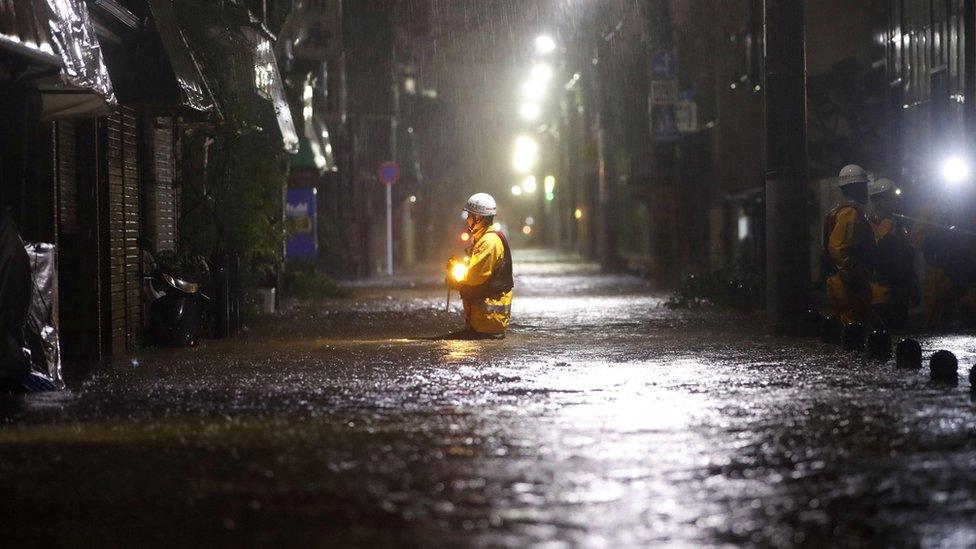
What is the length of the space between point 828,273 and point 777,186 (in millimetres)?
1334

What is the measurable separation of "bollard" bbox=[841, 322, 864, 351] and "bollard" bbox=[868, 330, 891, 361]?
89 cm

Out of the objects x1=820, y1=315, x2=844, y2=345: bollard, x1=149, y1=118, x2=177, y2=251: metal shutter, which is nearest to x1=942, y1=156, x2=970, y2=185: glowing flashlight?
x1=820, y1=315, x2=844, y2=345: bollard

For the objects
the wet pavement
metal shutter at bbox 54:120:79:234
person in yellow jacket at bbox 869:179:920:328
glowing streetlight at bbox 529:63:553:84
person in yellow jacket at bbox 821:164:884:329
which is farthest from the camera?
glowing streetlight at bbox 529:63:553:84

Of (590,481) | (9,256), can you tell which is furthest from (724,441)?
(9,256)

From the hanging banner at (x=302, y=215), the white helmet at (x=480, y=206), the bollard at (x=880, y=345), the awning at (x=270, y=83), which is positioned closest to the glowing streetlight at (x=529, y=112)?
the hanging banner at (x=302, y=215)

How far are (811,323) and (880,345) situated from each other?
390 cm

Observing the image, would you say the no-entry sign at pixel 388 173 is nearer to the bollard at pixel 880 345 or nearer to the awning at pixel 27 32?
the bollard at pixel 880 345

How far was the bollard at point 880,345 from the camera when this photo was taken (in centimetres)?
1426

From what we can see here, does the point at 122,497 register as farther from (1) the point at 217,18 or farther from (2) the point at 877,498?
(1) the point at 217,18

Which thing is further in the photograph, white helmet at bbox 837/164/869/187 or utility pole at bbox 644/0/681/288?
utility pole at bbox 644/0/681/288

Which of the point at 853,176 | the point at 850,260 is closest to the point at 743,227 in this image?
the point at 853,176

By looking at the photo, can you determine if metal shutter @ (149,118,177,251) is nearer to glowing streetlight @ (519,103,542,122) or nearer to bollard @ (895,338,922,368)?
bollard @ (895,338,922,368)

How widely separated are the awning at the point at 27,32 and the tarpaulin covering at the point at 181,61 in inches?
205

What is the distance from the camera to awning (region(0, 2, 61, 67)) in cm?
1095
